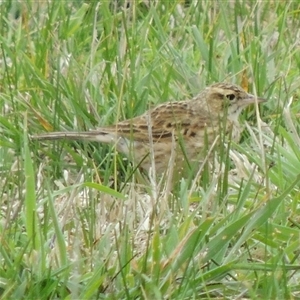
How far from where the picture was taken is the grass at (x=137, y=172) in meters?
3.62

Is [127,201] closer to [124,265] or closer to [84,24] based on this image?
[124,265]

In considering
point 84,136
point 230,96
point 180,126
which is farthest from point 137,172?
point 230,96

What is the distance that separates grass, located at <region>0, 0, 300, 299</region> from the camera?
3.62m

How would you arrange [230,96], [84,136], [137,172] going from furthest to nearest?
[230,96] → [84,136] → [137,172]

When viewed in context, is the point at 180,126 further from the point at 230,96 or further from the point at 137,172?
the point at 137,172

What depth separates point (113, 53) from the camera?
6.16m

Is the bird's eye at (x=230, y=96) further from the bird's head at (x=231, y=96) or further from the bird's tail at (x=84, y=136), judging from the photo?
the bird's tail at (x=84, y=136)

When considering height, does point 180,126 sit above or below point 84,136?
below

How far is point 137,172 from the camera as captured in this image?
496 centimetres

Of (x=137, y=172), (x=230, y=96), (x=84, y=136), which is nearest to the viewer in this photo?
(x=137, y=172)

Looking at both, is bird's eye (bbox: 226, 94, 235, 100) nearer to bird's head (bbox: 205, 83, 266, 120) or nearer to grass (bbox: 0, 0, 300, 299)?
bird's head (bbox: 205, 83, 266, 120)

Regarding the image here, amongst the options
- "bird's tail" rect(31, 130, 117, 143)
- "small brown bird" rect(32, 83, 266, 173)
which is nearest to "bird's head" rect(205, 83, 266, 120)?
"small brown bird" rect(32, 83, 266, 173)

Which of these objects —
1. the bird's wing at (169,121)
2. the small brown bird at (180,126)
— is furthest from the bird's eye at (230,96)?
the bird's wing at (169,121)

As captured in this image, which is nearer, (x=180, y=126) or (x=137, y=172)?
(x=137, y=172)
